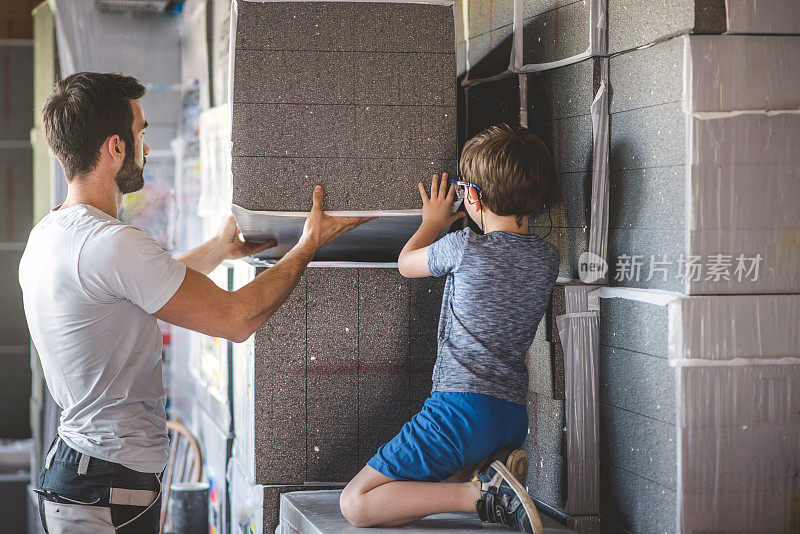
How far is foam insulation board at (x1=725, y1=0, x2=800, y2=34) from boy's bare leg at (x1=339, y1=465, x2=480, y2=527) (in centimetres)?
100

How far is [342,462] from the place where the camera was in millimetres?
2068

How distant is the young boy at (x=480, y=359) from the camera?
171 cm

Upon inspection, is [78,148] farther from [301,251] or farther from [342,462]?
[342,462]

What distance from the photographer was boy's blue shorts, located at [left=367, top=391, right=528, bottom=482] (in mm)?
1709

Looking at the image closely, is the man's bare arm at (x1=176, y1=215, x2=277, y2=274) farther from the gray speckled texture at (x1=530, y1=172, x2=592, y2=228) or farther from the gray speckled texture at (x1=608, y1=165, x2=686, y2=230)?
the gray speckled texture at (x1=608, y1=165, x2=686, y2=230)

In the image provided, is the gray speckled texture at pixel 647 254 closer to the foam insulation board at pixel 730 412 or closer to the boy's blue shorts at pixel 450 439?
the foam insulation board at pixel 730 412

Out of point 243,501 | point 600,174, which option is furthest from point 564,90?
point 243,501

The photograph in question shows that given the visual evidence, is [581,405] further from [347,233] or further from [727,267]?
[347,233]

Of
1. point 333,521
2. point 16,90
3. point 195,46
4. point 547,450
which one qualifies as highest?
point 195,46

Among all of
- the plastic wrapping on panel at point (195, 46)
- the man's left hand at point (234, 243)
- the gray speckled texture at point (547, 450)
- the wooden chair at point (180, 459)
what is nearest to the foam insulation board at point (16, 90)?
the plastic wrapping on panel at point (195, 46)

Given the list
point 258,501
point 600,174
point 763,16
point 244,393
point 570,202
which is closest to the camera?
point 763,16

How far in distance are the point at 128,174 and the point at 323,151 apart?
1.34ft

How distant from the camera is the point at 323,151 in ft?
6.02

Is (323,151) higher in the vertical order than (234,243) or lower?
higher
